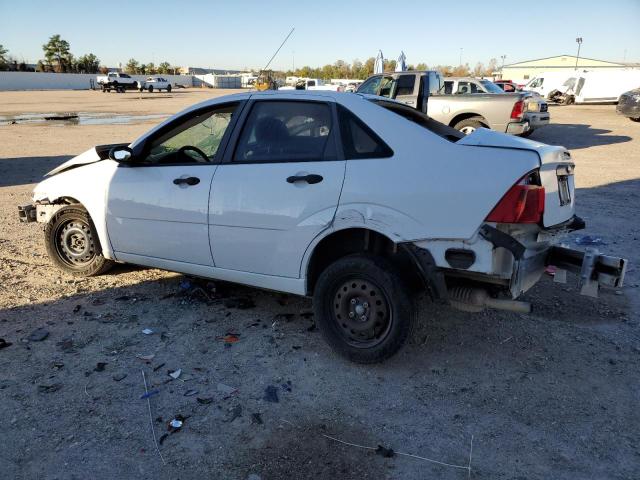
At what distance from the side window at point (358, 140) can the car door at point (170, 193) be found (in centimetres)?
100

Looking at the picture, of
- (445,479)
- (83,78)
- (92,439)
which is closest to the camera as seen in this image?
(445,479)

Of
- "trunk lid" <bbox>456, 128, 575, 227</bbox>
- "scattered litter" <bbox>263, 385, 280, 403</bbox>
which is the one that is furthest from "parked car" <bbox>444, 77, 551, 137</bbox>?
"scattered litter" <bbox>263, 385, 280, 403</bbox>

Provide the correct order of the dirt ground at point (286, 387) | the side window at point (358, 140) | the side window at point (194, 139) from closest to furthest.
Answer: the dirt ground at point (286, 387)
the side window at point (358, 140)
the side window at point (194, 139)

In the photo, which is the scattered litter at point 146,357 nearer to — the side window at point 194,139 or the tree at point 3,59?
the side window at point 194,139

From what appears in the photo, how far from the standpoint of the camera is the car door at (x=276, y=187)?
3.54 metres

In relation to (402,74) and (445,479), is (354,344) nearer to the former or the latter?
(445,479)

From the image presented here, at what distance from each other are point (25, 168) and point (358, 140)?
10751 millimetres

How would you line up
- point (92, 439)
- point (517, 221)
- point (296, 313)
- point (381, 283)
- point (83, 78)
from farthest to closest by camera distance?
point (83, 78) → point (296, 313) → point (381, 283) → point (517, 221) → point (92, 439)

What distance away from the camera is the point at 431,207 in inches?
125

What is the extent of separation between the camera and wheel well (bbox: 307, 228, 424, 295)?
11.4 ft

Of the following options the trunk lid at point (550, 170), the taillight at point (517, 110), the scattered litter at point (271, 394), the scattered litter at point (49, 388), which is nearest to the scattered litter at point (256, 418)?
the scattered litter at point (271, 394)

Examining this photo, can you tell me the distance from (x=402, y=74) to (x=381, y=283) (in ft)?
38.1

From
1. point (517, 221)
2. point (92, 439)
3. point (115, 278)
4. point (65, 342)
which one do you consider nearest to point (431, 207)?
point (517, 221)

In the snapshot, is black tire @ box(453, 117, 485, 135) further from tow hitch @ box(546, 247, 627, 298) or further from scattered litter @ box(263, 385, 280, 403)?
scattered litter @ box(263, 385, 280, 403)
